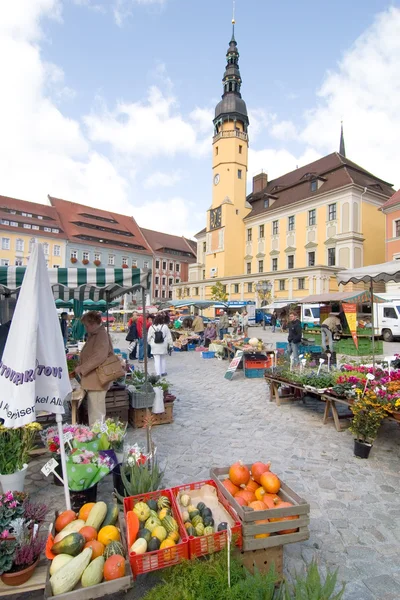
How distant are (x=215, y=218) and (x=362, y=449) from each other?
2020 inches

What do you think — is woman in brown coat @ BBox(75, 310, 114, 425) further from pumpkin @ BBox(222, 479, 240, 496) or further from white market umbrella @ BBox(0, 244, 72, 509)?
pumpkin @ BBox(222, 479, 240, 496)

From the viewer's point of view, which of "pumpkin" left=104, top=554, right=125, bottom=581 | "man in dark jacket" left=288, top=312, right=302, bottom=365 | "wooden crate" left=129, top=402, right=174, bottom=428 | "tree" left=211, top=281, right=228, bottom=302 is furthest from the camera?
"tree" left=211, top=281, right=228, bottom=302

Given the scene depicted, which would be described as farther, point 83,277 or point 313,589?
point 83,277

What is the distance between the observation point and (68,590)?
2082 millimetres

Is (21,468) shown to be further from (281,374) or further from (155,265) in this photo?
(155,265)

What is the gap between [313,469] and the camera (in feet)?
15.1

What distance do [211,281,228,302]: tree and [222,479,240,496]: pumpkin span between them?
4566 cm

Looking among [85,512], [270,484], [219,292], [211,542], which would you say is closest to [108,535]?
[85,512]

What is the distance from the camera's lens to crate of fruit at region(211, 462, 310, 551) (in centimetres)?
249

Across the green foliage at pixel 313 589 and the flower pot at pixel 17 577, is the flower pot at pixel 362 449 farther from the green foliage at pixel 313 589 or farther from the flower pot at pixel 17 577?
the flower pot at pixel 17 577

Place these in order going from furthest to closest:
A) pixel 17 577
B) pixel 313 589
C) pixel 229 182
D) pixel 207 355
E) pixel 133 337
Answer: pixel 229 182 < pixel 207 355 < pixel 133 337 < pixel 17 577 < pixel 313 589

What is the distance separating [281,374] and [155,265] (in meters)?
63.2

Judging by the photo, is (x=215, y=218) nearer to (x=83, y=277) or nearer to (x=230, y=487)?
(x=83, y=277)

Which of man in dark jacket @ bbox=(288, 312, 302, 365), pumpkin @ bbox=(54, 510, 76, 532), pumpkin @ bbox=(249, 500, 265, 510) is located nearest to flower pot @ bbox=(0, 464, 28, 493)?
pumpkin @ bbox=(54, 510, 76, 532)
